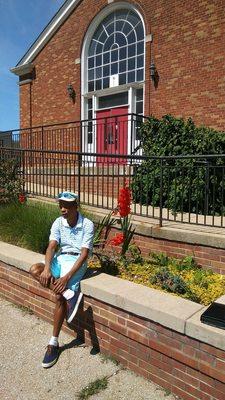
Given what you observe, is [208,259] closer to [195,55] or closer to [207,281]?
[207,281]

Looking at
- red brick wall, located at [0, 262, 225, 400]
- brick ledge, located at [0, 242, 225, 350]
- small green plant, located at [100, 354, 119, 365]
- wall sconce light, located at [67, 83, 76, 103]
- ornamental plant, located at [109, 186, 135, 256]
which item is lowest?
small green plant, located at [100, 354, 119, 365]

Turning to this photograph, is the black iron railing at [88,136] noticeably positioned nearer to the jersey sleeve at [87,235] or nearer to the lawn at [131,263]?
the lawn at [131,263]

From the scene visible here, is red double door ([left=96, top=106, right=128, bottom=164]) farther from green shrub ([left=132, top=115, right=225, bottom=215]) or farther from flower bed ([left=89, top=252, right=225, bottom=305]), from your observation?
flower bed ([left=89, top=252, right=225, bottom=305])

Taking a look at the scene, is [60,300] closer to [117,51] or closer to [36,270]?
[36,270]

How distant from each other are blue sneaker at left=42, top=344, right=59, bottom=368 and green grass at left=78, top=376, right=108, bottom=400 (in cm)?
48

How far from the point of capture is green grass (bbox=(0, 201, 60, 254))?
221 inches

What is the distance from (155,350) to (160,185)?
3.02 meters

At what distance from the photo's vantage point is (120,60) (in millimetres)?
13703

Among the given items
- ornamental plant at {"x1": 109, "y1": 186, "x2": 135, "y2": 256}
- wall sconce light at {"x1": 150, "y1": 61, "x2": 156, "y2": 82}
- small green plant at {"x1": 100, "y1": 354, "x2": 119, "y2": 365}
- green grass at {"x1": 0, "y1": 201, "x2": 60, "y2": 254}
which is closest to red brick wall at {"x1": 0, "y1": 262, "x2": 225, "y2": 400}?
small green plant at {"x1": 100, "y1": 354, "x2": 119, "y2": 365}

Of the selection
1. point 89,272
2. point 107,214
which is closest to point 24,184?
point 107,214

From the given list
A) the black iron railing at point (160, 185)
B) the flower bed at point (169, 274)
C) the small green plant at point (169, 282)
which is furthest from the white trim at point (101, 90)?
the small green plant at point (169, 282)

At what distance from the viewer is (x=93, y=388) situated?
3.19 meters

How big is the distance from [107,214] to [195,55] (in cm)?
689

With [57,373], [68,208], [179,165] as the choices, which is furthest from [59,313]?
[179,165]
